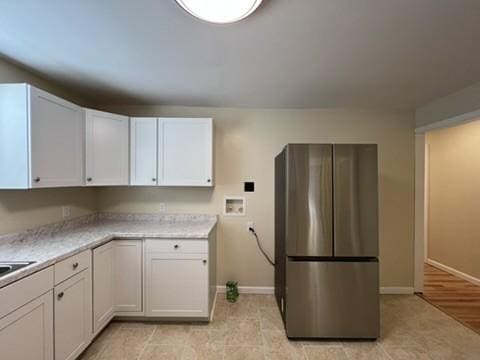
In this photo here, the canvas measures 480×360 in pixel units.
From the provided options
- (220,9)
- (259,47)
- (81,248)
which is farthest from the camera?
(81,248)

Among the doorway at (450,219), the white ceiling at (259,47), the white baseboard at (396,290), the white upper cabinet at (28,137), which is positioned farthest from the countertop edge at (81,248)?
the doorway at (450,219)

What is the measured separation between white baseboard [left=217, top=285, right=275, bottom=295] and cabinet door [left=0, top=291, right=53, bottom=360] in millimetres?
1823

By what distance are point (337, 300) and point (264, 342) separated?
0.75 metres

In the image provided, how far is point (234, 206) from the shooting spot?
3.07m

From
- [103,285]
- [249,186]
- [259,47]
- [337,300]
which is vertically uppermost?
[259,47]

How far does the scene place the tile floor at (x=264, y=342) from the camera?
6.44ft

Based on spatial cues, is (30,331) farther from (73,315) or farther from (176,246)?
(176,246)

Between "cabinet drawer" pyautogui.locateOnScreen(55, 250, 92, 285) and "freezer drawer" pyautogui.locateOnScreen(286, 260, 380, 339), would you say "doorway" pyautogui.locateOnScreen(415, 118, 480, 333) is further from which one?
"cabinet drawer" pyautogui.locateOnScreen(55, 250, 92, 285)

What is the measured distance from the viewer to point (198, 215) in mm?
3010

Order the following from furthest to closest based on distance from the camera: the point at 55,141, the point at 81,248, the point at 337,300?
the point at 337,300, the point at 55,141, the point at 81,248

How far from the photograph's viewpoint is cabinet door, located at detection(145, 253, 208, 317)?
2291mm

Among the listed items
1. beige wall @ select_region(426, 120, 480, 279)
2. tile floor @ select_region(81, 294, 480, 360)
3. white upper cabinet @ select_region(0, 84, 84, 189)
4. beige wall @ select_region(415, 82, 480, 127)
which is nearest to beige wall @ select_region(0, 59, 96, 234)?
white upper cabinet @ select_region(0, 84, 84, 189)

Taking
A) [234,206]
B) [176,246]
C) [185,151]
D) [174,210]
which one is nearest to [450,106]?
[234,206]

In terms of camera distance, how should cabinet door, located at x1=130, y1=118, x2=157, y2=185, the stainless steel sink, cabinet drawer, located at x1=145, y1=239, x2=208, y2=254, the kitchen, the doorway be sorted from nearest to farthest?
the stainless steel sink, the kitchen, cabinet drawer, located at x1=145, y1=239, x2=208, y2=254, cabinet door, located at x1=130, y1=118, x2=157, y2=185, the doorway
